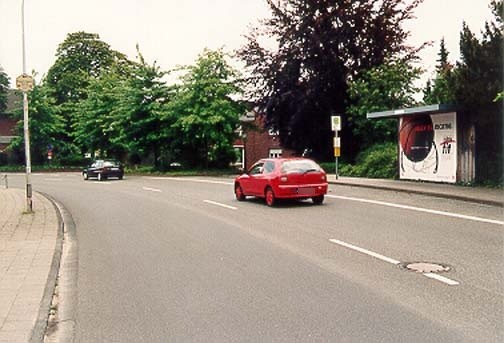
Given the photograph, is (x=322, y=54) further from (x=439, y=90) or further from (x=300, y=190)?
(x=300, y=190)

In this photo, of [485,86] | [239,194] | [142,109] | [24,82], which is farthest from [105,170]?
[485,86]

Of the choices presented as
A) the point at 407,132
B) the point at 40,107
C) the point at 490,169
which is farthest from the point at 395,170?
the point at 40,107

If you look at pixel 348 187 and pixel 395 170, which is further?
pixel 395 170

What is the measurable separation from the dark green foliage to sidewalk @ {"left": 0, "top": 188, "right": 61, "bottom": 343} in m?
15.7

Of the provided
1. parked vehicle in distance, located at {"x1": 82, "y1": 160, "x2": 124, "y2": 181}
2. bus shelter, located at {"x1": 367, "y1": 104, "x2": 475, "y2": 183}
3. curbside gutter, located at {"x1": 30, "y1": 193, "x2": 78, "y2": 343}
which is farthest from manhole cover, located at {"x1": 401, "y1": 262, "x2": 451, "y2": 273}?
parked vehicle in distance, located at {"x1": 82, "y1": 160, "x2": 124, "y2": 181}

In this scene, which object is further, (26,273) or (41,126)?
(41,126)

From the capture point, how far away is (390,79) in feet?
99.8

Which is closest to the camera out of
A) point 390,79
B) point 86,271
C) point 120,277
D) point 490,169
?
point 120,277

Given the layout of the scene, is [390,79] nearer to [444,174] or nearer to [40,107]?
[444,174]

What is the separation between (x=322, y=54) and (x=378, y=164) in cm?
887

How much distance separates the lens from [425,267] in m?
7.86

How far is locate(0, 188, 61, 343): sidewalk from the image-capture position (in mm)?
5539

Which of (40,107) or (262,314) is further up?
(40,107)

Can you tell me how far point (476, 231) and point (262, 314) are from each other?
6.53 m
